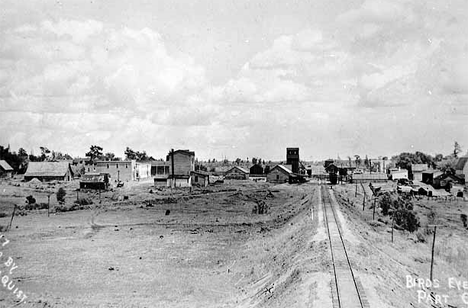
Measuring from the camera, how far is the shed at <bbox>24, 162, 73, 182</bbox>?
96.9m

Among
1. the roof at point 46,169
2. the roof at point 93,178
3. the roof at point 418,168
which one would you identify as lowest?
the roof at point 93,178

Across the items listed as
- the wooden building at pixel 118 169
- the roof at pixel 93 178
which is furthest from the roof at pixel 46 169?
the roof at pixel 93 178

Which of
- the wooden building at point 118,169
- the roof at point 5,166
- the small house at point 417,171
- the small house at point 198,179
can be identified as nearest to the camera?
the small house at point 198,179

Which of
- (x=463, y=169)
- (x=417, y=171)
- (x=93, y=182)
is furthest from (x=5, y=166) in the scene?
(x=463, y=169)

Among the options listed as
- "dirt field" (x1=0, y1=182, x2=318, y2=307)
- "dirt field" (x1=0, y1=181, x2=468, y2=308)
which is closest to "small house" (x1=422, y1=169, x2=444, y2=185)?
"dirt field" (x1=0, y1=181, x2=468, y2=308)

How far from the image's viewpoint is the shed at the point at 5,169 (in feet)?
325

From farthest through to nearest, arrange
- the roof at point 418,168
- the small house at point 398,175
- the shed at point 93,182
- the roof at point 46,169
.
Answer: the roof at point 418,168
the small house at point 398,175
the roof at point 46,169
the shed at point 93,182

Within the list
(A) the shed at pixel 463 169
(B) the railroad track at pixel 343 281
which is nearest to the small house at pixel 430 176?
(A) the shed at pixel 463 169

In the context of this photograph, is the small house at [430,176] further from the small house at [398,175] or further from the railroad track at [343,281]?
the railroad track at [343,281]

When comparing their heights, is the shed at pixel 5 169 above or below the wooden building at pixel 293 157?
below

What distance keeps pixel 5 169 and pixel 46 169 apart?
993 centimetres

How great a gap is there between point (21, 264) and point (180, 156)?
225 feet

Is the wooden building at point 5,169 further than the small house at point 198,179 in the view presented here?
Yes

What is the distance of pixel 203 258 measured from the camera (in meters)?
34.3
